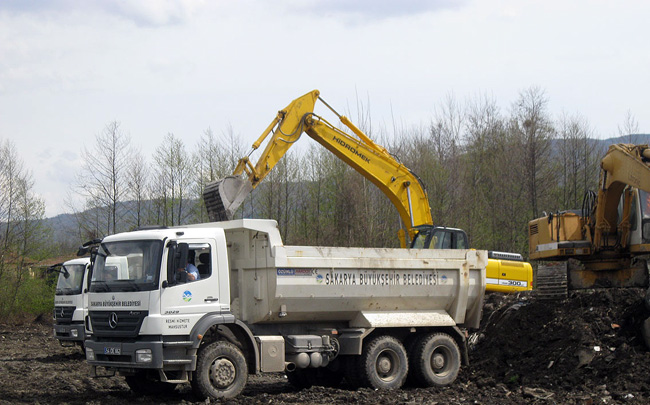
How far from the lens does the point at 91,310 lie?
11.1 m

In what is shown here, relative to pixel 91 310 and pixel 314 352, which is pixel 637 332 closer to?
pixel 314 352

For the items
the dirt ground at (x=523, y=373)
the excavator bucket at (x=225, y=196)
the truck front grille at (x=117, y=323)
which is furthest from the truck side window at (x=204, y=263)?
the excavator bucket at (x=225, y=196)

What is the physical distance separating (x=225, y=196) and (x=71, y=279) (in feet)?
21.0

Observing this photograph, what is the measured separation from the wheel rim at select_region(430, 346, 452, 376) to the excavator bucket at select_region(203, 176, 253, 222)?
4.96 metres

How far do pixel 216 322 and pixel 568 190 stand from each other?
3003cm

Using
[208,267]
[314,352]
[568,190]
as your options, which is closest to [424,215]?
[314,352]

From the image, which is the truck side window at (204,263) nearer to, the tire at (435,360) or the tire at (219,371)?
the tire at (219,371)

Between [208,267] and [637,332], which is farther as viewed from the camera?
[637,332]

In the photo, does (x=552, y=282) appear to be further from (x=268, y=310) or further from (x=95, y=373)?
(x=95, y=373)

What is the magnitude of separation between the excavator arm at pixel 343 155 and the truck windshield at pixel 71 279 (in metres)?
5.46

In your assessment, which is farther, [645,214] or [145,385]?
[645,214]

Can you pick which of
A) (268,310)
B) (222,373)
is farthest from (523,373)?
(222,373)

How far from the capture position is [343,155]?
17141 millimetres

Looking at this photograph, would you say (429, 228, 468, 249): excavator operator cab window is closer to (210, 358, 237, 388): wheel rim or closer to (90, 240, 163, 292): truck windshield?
(210, 358, 237, 388): wheel rim
